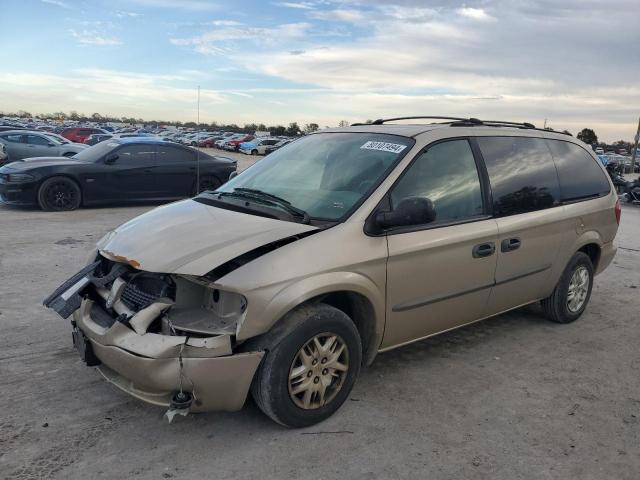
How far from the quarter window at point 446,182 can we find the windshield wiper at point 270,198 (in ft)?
1.93

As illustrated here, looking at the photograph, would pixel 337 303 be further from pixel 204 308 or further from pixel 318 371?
pixel 204 308

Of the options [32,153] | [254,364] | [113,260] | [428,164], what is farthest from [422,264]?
[32,153]

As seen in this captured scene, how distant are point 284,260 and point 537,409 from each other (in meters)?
1.94

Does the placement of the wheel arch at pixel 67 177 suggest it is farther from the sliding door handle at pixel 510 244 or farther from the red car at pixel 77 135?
the red car at pixel 77 135

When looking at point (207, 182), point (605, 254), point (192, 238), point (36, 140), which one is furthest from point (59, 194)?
point (605, 254)

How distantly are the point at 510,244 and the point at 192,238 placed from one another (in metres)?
2.40

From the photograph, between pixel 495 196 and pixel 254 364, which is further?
pixel 495 196

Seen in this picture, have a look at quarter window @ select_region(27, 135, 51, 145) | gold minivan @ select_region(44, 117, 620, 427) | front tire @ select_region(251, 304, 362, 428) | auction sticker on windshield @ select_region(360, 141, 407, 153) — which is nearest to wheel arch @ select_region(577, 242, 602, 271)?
gold minivan @ select_region(44, 117, 620, 427)

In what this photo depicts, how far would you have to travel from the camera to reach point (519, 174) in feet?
14.7

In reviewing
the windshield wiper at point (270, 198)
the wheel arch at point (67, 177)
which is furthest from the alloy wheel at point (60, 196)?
the windshield wiper at point (270, 198)

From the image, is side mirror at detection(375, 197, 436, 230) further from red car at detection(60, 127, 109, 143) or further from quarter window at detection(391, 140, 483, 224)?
red car at detection(60, 127, 109, 143)

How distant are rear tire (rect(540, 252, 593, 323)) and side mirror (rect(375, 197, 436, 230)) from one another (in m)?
2.31

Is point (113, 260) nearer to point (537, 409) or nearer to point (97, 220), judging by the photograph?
point (537, 409)

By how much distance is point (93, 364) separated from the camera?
318cm
